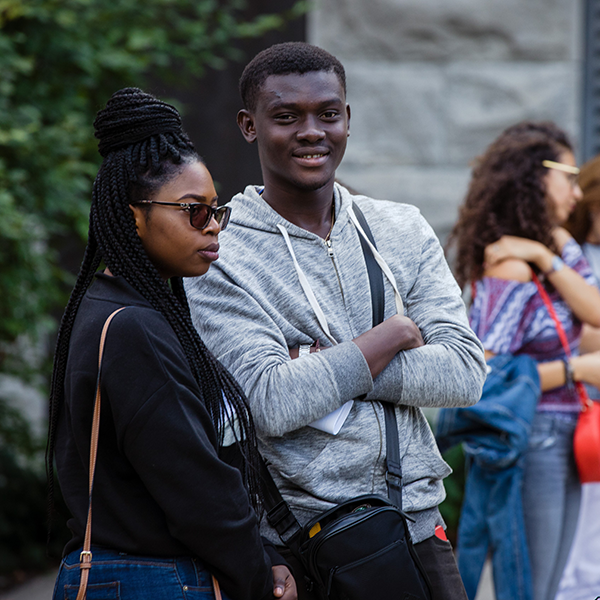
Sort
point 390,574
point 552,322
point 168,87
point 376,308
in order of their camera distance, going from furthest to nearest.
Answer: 1. point 168,87
2. point 552,322
3. point 376,308
4. point 390,574

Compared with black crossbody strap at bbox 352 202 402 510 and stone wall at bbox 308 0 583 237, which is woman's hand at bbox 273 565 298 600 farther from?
stone wall at bbox 308 0 583 237

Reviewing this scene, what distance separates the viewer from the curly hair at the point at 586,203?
406 cm

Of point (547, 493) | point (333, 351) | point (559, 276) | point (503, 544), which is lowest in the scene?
point (503, 544)

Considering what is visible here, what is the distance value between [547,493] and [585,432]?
0.98 feet

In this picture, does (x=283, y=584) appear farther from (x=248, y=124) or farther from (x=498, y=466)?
(x=498, y=466)

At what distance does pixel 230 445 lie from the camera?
6.48 feet

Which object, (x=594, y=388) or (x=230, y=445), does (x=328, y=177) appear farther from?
A: (x=594, y=388)

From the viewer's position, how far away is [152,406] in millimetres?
1698

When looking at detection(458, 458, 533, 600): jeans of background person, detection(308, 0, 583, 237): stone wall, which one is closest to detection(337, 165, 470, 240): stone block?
detection(308, 0, 583, 237): stone wall

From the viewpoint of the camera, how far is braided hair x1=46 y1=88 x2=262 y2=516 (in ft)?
6.17

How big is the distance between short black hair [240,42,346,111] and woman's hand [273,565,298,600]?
4.00 feet

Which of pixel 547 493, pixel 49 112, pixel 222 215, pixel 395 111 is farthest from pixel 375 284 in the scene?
pixel 395 111

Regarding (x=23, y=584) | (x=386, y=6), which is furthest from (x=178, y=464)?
(x=386, y=6)

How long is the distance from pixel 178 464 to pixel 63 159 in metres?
2.66
